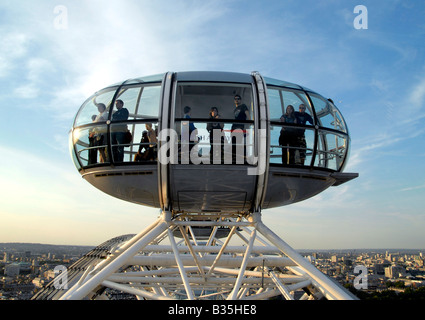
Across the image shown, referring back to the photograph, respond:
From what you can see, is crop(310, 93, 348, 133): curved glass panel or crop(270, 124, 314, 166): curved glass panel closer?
crop(270, 124, 314, 166): curved glass panel

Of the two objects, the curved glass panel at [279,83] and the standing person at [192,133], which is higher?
the curved glass panel at [279,83]

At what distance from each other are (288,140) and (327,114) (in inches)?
58.1

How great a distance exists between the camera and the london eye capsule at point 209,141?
28.8ft

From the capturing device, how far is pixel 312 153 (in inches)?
365

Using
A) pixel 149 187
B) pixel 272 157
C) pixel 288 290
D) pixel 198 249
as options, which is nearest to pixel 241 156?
pixel 272 157

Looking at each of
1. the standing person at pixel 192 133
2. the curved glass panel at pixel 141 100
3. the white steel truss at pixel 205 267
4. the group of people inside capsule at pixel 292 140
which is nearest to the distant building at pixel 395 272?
the white steel truss at pixel 205 267

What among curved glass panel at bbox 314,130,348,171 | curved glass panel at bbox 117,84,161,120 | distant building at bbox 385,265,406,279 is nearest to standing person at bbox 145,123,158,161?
curved glass panel at bbox 117,84,161,120

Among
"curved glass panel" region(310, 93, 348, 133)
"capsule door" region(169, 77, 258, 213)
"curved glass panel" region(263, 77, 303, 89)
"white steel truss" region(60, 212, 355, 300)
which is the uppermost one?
"curved glass panel" region(263, 77, 303, 89)

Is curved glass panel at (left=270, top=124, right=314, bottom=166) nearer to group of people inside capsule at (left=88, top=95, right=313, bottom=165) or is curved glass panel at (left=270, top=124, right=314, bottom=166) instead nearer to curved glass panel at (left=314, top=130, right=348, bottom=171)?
group of people inside capsule at (left=88, top=95, right=313, bottom=165)

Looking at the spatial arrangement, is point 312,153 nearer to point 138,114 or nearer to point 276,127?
point 276,127

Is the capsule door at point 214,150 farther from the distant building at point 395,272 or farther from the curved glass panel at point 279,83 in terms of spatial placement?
the distant building at point 395,272

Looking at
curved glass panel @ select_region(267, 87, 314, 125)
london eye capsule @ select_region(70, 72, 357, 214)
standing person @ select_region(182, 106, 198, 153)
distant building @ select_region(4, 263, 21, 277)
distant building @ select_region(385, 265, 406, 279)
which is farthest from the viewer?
distant building @ select_region(385, 265, 406, 279)

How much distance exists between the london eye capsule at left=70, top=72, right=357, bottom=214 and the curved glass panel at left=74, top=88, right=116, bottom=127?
1.3 inches

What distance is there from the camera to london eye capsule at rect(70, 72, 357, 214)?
8.77 metres
